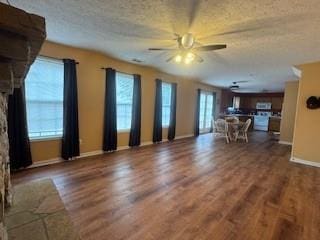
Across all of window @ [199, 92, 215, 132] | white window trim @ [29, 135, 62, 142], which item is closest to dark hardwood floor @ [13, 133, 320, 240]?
white window trim @ [29, 135, 62, 142]

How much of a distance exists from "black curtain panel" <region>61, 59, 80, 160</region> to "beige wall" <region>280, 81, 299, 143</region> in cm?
719

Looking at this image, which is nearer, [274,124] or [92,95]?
[92,95]

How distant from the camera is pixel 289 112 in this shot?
711cm

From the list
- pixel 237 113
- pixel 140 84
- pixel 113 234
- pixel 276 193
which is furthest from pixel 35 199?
pixel 237 113

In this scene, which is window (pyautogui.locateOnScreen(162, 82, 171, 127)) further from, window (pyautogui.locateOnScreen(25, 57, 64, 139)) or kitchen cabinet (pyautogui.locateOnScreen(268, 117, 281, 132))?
kitchen cabinet (pyautogui.locateOnScreen(268, 117, 281, 132))

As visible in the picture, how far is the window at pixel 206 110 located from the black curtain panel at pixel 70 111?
616cm

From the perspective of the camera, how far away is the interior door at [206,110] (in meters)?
9.21

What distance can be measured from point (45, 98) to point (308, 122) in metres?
5.98

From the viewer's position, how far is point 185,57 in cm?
345

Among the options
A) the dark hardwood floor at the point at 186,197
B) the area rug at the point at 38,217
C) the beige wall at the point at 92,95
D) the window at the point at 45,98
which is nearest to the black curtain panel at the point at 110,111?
the beige wall at the point at 92,95

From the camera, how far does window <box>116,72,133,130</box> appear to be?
521 cm

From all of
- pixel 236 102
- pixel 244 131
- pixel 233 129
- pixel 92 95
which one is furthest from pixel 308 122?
pixel 236 102

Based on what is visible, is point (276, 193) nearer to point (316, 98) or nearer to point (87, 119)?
point (316, 98)

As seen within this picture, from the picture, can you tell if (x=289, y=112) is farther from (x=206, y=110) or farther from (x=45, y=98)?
(x=45, y=98)
